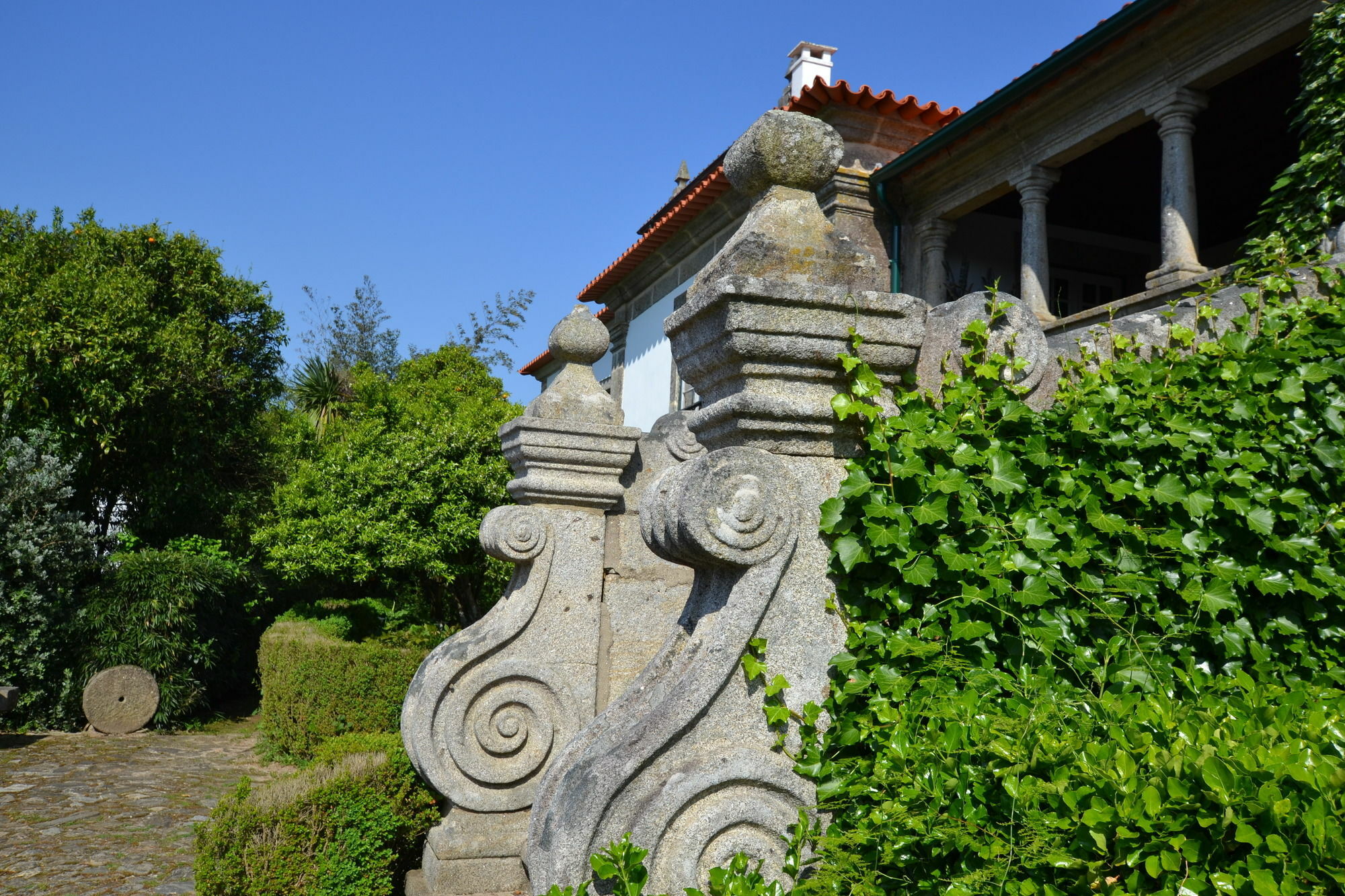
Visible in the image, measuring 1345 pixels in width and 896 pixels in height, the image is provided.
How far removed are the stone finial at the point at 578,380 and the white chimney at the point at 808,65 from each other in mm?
7592

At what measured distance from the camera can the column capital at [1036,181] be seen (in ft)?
27.3

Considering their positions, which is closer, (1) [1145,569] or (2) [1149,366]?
(1) [1145,569]

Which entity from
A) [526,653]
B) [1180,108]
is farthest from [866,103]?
[526,653]

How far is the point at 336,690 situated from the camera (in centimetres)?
886

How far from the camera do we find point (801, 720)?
224cm

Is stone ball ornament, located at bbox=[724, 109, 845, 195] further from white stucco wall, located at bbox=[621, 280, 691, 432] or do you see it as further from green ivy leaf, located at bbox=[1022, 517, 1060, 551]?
white stucco wall, located at bbox=[621, 280, 691, 432]

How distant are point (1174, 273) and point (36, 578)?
11.4 m

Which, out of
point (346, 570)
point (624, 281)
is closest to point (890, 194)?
point (624, 281)

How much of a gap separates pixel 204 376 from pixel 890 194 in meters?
8.97

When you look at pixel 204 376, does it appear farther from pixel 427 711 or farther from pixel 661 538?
pixel 661 538

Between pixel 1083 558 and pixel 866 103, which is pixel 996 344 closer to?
pixel 1083 558

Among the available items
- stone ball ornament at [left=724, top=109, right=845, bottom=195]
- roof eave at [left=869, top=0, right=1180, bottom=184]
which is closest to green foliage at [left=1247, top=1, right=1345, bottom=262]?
roof eave at [left=869, top=0, right=1180, bottom=184]

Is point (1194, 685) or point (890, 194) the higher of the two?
point (890, 194)

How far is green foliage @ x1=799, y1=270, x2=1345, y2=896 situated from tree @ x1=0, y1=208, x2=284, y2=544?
11372 millimetres
